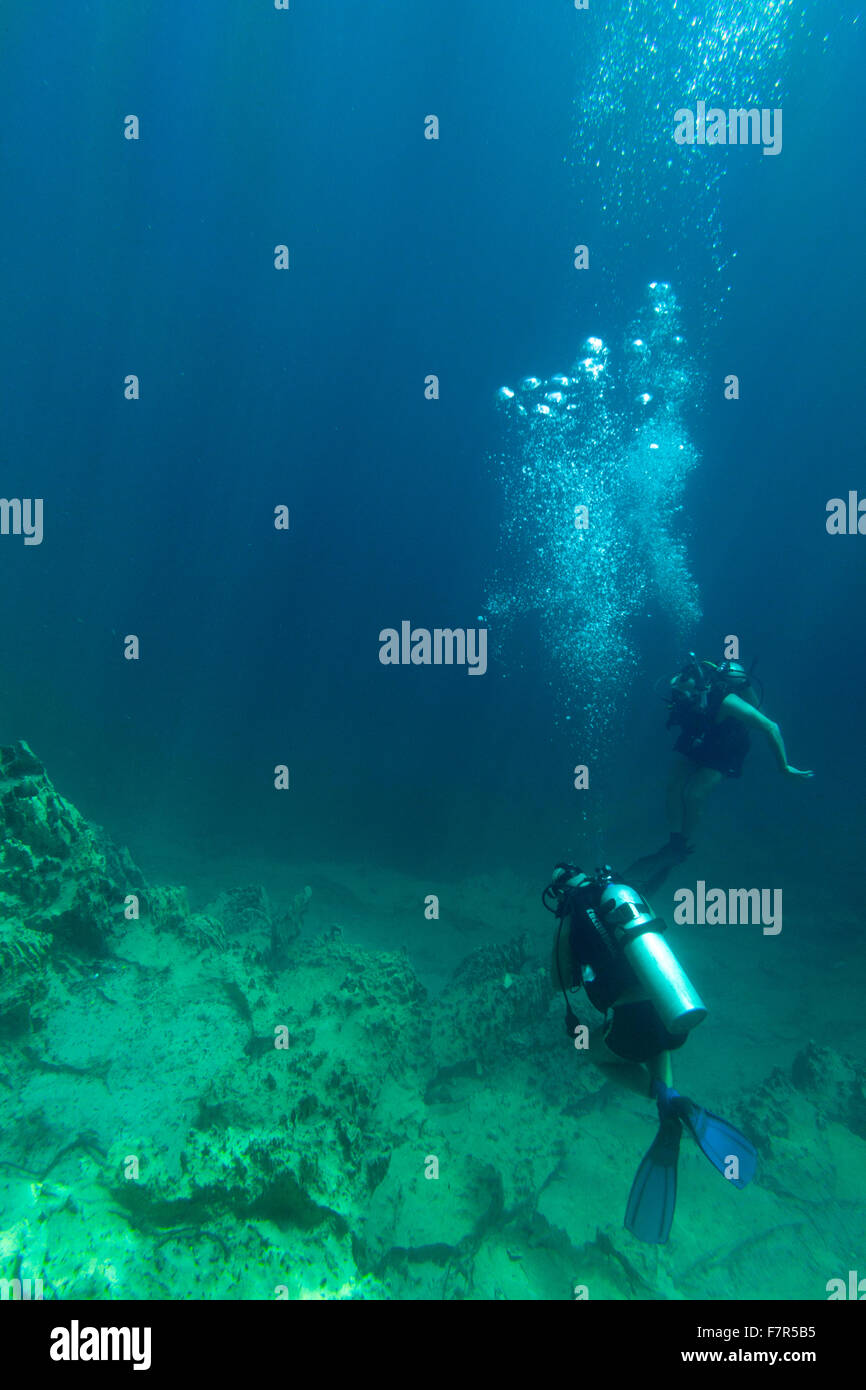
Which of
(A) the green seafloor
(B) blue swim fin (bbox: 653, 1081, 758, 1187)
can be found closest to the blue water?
(A) the green seafloor

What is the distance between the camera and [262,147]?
30.8 metres

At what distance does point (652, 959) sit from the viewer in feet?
11.7

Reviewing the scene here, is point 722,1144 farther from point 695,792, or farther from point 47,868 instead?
point 47,868

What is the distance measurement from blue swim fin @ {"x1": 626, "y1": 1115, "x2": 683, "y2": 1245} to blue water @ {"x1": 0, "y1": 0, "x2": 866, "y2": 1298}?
98 centimetres

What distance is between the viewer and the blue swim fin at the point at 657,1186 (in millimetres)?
3568

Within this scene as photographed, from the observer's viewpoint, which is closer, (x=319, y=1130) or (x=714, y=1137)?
(x=714, y=1137)

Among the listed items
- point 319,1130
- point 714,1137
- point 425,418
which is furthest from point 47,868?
point 425,418

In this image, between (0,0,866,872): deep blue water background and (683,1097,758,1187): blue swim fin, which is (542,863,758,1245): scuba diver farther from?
(0,0,866,872): deep blue water background

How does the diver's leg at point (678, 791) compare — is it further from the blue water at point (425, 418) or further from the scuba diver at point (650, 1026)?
the scuba diver at point (650, 1026)

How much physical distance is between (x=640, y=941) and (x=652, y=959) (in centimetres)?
12

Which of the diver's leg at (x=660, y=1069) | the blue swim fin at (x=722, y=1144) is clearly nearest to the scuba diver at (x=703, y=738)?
the diver's leg at (x=660, y=1069)

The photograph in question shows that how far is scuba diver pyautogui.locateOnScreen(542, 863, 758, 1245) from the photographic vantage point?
345 centimetres
